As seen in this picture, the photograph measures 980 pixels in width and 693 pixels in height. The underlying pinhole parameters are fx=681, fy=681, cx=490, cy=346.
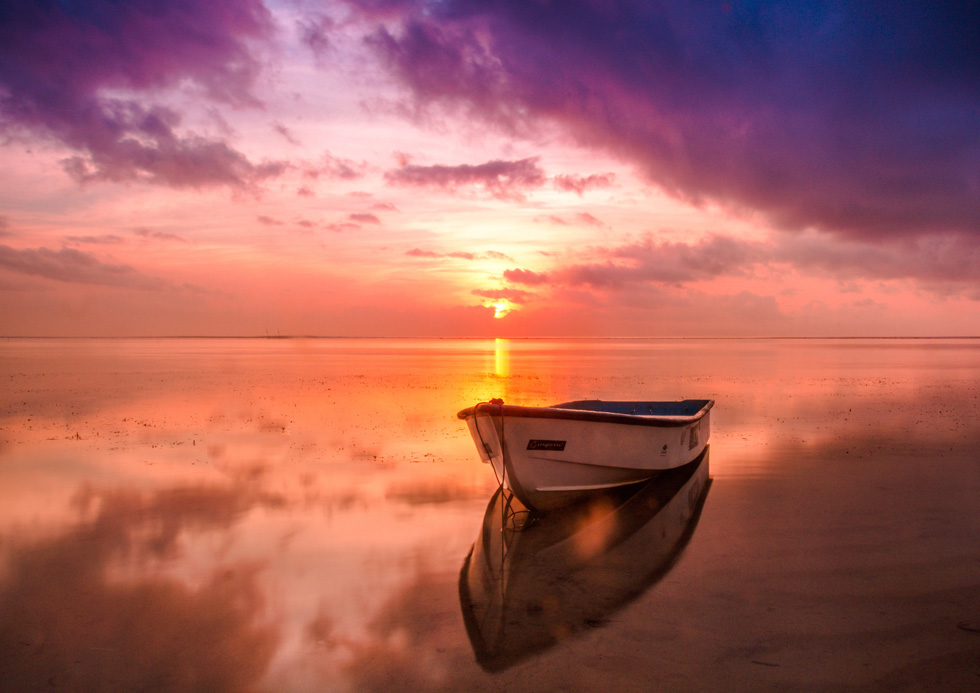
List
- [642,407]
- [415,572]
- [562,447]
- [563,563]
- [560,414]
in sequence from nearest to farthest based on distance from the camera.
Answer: [415,572] < [563,563] < [560,414] < [562,447] < [642,407]

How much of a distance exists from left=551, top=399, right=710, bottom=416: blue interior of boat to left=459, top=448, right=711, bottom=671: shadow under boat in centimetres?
419

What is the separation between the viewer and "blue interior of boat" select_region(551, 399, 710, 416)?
19047 millimetres

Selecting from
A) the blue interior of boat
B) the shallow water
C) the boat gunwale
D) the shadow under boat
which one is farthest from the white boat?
the blue interior of boat

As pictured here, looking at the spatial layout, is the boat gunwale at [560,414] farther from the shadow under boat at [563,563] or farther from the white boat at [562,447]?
the shadow under boat at [563,563]

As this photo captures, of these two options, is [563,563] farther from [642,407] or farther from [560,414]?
[642,407]

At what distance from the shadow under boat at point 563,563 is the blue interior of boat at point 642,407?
4.19 m

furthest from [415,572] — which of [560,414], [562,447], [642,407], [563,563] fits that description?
[642,407]

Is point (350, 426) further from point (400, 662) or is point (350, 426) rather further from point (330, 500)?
point (400, 662)

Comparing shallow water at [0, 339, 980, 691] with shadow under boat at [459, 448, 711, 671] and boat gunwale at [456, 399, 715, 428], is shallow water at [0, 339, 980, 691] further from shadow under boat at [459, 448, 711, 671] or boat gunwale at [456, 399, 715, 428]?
boat gunwale at [456, 399, 715, 428]

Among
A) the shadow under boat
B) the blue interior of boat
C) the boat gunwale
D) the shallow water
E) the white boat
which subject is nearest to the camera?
the shallow water

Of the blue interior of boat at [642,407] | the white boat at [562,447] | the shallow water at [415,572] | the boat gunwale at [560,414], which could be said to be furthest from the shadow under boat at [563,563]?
the blue interior of boat at [642,407]

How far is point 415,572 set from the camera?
31.1 feet

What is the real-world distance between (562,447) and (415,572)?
13.2ft

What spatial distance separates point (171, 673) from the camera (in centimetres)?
658
